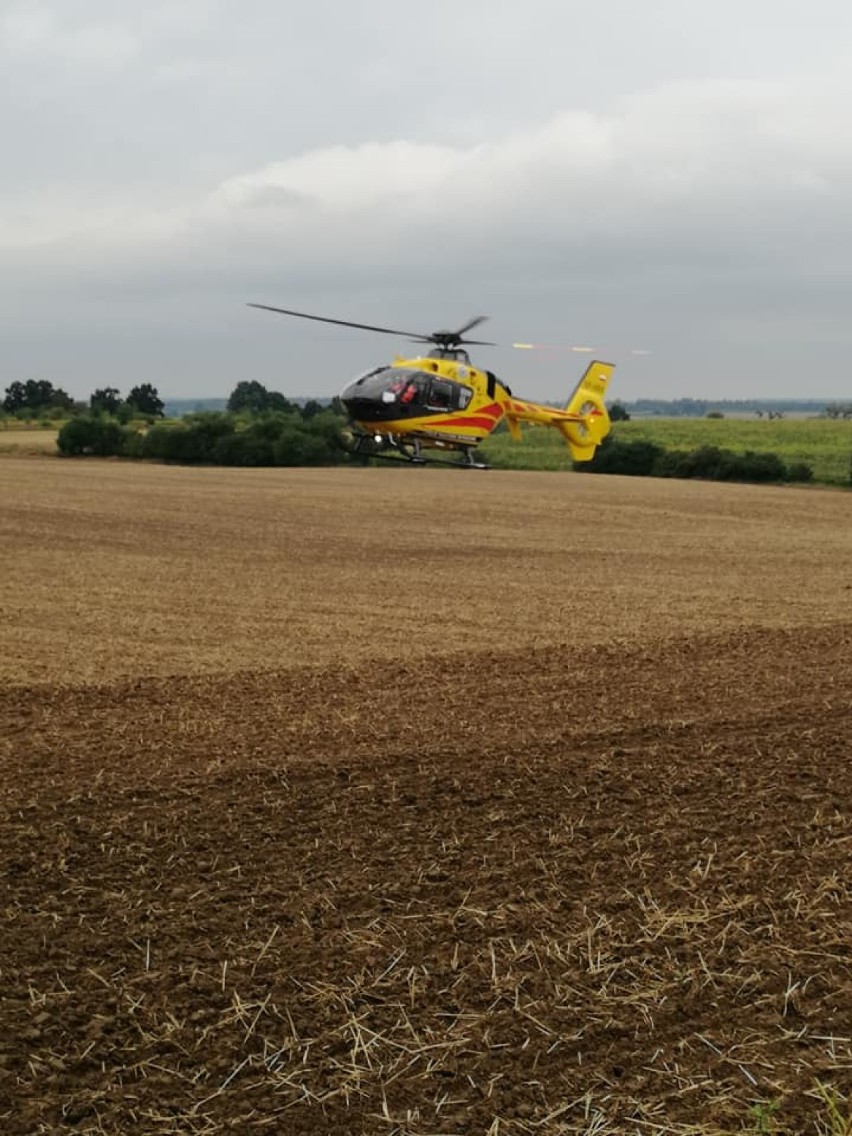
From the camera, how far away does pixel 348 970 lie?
18.1ft

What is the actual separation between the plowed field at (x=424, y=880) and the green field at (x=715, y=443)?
136ft

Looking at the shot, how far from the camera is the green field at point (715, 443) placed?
178ft

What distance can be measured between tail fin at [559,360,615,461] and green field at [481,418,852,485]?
1864 cm

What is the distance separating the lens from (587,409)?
36562 mm

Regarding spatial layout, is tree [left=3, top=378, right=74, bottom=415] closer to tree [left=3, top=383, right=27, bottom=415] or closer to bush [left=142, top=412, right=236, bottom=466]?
tree [left=3, top=383, right=27, bottom=415]

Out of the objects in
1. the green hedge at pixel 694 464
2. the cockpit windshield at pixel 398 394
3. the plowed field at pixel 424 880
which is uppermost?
the cockpit windshield at pixel 398 394

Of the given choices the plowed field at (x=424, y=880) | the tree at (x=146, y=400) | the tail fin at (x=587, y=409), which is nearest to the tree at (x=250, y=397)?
the tree at (x=146, y=400)

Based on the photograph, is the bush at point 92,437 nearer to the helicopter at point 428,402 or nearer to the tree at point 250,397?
the tree at point 250,397

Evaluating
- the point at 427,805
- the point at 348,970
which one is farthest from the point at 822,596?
the point at 348,970

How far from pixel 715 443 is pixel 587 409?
2492 centimetres

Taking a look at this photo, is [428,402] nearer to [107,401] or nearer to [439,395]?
[439,395]

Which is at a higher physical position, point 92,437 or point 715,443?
point 715,443

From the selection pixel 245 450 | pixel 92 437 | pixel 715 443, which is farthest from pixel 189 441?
pixel 715 443

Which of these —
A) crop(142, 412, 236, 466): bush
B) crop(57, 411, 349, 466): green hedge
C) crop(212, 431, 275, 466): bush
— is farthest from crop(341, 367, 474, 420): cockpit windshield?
crop(142, 412, 236, 466): bush
